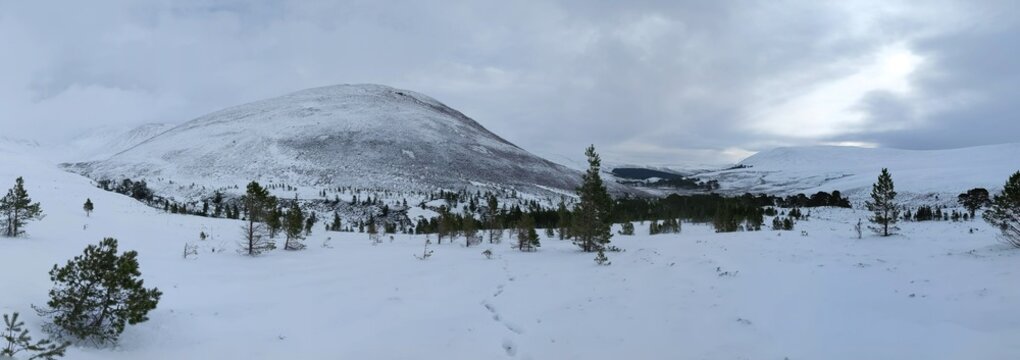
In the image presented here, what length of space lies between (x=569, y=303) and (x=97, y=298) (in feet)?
34.9

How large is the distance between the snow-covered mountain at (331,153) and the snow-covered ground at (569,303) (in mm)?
77774

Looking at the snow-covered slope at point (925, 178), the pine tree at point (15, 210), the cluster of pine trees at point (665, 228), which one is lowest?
the cluster of pine trees at point (665, 228)

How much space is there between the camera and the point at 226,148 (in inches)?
4663

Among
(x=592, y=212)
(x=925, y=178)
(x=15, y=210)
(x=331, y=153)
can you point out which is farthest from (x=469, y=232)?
(x=925, y=178)

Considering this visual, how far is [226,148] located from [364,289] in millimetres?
118307

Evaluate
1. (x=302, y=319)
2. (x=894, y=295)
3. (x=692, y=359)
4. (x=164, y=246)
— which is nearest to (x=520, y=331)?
(x=692, y=359)

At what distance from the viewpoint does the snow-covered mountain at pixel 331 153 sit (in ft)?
330

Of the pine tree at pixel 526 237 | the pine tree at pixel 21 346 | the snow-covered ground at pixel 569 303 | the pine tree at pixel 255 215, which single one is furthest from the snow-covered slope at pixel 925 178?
the pine tree at pixel 21 346

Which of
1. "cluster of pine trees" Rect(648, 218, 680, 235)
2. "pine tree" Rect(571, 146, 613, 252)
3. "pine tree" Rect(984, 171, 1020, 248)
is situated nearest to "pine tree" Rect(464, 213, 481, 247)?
"pine tree" Rect(571, 146, 613, 252)

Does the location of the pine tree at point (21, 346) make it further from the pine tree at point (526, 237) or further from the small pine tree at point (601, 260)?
the pine tree at point (526, 237)

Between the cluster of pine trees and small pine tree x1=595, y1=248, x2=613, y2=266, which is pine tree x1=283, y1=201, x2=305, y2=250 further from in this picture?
the cluster of pine trees

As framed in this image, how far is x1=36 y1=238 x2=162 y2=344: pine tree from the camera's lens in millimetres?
9288

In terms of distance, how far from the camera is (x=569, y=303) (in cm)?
1480

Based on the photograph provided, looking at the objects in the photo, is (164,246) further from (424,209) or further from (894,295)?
(424,209)
